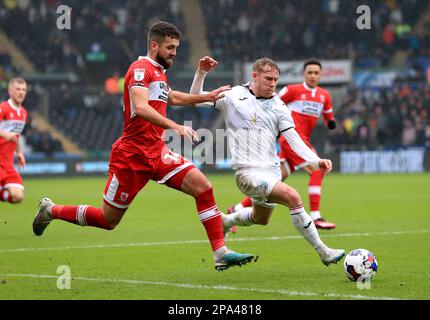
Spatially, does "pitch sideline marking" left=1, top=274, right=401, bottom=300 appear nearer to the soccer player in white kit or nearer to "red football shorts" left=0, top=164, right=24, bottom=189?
the soccer player in white kit

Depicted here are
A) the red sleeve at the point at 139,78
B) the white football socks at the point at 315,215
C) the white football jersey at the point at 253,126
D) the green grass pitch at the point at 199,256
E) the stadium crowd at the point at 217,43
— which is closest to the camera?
the green grass pitch at the point at 199,256

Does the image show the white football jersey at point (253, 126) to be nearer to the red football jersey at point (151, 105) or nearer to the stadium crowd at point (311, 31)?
the red football jersey at point (151, 105)

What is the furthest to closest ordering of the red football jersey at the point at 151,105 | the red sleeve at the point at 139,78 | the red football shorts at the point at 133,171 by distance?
the red football shorts at the point at 133,171 < the red football jersey at the point at 151,105 < the red sleeve at the point at 139,78

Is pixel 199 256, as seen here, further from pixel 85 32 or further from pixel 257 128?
pixel 85 32

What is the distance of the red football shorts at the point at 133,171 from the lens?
27.9 feet

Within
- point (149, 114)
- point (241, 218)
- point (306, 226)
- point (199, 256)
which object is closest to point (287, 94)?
point (241, 218)

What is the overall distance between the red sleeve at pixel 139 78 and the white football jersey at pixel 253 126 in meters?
1.17

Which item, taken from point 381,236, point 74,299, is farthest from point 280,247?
point 74,299

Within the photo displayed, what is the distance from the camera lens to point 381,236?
12031 mm

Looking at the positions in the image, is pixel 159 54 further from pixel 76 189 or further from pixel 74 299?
pixel 76 189

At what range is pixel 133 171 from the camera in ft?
28.0

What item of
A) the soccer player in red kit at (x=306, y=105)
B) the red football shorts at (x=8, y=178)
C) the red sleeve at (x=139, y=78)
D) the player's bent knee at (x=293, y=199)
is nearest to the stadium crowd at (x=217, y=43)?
the soccer player in red kit at (x=306, y=105)

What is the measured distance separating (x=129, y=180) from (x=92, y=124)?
2504 centimetres

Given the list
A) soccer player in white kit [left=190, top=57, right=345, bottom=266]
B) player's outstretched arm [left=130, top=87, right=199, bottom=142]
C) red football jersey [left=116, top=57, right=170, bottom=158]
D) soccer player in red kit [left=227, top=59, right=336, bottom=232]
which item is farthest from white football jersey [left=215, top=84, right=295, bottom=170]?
soccer player in red kit [left=227, top=59, right=336, bottom=232]
